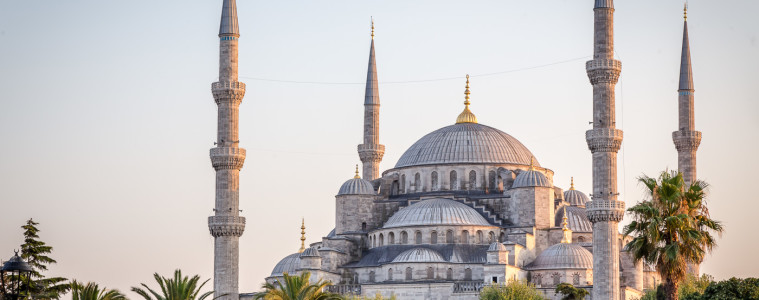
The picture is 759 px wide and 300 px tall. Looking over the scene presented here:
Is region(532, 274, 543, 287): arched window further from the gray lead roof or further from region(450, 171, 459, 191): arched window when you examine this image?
the gray lead roof

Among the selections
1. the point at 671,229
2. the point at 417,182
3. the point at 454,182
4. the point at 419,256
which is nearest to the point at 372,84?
the point at 417,182

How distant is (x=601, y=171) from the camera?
5547cm

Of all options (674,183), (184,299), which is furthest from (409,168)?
(674,183)

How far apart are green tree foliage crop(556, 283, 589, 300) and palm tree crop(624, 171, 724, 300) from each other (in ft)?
65.0

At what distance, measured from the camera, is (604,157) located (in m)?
55.4

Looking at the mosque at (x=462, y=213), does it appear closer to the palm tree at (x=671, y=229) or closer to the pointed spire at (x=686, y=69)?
the pointed spire at (x=686, y=69)

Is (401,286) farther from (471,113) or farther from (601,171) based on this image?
(471,113)

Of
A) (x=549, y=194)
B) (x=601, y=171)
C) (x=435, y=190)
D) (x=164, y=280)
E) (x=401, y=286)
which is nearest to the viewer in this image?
(x=164, y=280)

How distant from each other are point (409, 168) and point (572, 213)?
8.50 metres

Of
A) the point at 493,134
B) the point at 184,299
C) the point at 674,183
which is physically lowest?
the point at 184,299

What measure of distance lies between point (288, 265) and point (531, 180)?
480 inches

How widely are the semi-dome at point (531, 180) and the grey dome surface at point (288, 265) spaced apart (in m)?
10.8

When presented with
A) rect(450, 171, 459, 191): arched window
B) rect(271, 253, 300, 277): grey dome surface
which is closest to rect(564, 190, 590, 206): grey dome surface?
rect(450, 171, 459, 191): arched window

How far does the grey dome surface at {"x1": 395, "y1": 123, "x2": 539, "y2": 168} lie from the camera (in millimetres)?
69875
